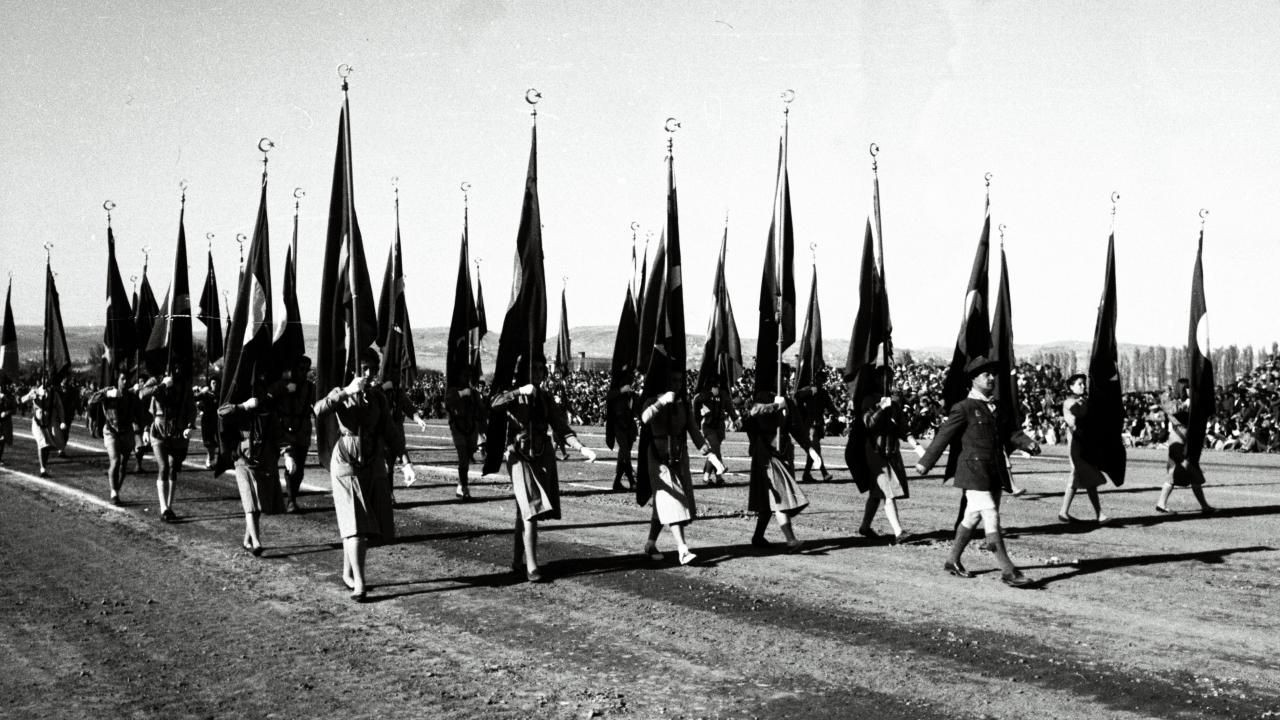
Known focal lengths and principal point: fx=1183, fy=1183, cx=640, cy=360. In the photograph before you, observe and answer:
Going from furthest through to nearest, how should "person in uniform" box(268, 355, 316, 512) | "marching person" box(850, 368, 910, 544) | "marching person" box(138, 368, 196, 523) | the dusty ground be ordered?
"marching person" box(138, 368, 196, 523) → "person in uniform" box(268, 355, 316, 512) → "marching person" box(850, 368, 910, 544) → the dusty ground

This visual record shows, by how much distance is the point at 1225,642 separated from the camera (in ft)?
27.3

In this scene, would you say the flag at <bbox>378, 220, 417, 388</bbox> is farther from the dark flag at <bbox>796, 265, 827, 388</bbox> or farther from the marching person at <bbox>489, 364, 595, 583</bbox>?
the marching person at <bbox>489, 364, 595, 583</bbox>

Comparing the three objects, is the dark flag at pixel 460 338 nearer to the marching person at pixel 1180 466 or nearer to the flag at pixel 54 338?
the flag at pixel 54 338

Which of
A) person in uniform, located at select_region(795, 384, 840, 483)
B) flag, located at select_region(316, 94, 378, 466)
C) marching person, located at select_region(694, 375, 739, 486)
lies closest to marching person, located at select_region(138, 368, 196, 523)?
flag, located at select_region(316, 94, 378, 466)

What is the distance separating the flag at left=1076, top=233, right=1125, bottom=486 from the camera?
15.0 m

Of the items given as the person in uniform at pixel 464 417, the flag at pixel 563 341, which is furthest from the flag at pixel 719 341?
the flag at pixel 563 341

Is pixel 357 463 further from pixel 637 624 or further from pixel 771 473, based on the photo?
pixel 771 473

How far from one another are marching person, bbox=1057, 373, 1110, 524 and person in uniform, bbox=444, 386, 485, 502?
29.8 ft

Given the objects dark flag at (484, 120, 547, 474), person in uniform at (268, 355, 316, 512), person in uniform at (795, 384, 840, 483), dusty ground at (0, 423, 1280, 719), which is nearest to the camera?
dusty ground at (0, 423, 1280, 719)

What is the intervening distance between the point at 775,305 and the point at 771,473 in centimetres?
200

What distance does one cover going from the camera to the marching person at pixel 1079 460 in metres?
14.9

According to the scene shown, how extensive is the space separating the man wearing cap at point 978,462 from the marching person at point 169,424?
33.7ft

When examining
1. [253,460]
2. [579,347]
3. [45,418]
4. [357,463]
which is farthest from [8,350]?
[579,347]

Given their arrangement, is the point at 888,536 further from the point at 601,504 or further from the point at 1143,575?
the point at 601,504
